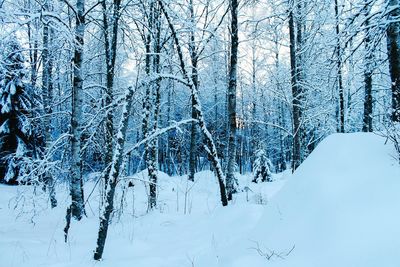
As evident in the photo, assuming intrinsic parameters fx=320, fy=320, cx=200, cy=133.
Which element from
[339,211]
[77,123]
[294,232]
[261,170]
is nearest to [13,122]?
[77,123]

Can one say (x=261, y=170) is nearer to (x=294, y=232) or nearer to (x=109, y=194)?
(x=109, y=194)

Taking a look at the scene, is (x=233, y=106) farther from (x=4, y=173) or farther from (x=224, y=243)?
(x=4, y=173)

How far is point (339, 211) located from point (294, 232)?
0.49 metres

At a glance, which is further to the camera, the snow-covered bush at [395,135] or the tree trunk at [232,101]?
the tree trunk at [232,101]

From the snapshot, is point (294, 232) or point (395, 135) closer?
point (294, 232)

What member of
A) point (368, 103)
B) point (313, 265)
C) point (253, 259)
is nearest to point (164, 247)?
point (253, 259)

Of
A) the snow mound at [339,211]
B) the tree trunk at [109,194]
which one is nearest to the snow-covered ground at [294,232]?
the snow mound at [339,211]

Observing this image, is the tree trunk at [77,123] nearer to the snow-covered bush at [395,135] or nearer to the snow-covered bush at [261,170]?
the snow-covered bush at [395,135]

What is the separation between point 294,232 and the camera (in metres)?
3.08

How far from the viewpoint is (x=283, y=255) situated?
2900 millimetres

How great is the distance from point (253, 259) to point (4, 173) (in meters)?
16.6

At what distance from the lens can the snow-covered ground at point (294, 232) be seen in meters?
2.48

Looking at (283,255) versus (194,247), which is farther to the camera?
(194,247)

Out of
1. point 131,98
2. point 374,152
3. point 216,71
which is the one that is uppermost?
point 216,71
